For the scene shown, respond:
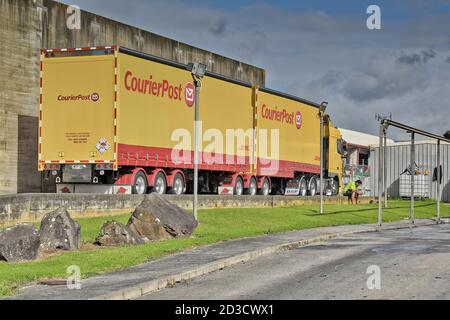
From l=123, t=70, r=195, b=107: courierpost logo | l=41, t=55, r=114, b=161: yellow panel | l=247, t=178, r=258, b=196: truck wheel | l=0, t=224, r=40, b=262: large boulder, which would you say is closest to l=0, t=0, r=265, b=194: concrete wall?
l=41, t=55, r=114, b=161: yellow panel

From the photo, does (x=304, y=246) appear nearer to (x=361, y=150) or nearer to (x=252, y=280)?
(x=252, y=280)

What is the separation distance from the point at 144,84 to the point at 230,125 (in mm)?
7082

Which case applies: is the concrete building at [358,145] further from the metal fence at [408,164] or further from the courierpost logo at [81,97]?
the courierpost logo at [81,97]

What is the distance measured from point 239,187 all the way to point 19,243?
1991 cm

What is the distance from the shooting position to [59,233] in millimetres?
15859

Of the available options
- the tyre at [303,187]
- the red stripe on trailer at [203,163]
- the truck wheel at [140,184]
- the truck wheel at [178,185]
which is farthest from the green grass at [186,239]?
the tyre at [303,187]

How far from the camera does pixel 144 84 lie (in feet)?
83.4

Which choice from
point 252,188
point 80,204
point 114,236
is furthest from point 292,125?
point 114,236

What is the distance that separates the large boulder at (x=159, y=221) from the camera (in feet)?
59.8

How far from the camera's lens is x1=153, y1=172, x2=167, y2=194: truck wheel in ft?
88.0

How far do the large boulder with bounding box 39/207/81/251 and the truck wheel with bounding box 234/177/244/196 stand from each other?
17.4 m
